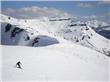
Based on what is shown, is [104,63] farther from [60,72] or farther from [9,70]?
[9,70]

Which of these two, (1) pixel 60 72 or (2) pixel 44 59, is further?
(2) pixel 44 59

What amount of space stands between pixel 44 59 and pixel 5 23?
117219 millimetres

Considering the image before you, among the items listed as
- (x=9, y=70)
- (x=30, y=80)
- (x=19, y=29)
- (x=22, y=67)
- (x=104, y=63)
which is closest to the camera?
(x=30, y=80)

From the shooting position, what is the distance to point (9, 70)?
73.3ft

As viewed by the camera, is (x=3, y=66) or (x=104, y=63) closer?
(x=3, y=66)

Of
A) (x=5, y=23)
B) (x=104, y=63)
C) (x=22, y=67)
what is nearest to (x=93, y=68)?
(x=104, y=63)

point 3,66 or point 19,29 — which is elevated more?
point 19,29

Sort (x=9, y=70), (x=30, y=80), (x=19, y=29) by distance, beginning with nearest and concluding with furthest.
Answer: (x=30, y=80) < (x=9, y=70) < (x=19, y=29)

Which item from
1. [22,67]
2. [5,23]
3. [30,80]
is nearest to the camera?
[30,80]

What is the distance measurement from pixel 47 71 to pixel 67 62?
5.69 meters

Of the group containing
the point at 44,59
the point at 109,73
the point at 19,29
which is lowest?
the point at 109,73

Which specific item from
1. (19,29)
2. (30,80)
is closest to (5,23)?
(19,29)

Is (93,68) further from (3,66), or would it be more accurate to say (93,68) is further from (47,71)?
(3,66)

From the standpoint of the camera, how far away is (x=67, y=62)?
96.7 ft
